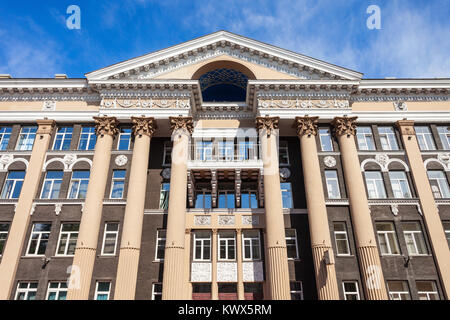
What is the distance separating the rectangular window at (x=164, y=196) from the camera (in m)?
25.0

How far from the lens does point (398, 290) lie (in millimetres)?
21672

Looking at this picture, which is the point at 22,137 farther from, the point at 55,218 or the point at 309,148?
the point at 309,148

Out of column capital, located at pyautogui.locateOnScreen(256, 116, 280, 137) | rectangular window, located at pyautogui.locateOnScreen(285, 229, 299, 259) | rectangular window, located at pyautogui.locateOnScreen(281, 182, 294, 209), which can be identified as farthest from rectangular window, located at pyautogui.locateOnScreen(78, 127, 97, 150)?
rectangular window, located at pyautogui.locateOnScreen(285, 229, 299, 259)

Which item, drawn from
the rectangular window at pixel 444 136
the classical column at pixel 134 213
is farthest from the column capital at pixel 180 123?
the rectangular window at pixel 444 136

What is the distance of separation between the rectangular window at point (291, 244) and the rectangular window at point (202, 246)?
5884mm

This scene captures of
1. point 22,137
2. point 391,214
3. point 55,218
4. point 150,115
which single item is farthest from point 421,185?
point 22,137

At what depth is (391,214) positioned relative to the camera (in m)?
23.8

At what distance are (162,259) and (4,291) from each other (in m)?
10.2

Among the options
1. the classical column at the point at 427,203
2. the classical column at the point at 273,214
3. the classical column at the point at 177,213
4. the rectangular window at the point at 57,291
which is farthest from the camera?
the classical column at the point at 427,203

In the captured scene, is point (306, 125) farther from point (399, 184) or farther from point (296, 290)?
point (296, 290)

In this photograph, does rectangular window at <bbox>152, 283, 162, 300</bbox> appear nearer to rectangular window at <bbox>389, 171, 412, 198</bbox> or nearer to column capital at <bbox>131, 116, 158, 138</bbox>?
column capital at <bbox>131, 116, 158, 138</bbox>

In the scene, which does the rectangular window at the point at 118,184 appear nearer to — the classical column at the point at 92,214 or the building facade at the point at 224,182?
the building facade at the point at 224,182

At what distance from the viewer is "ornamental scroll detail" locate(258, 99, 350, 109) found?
26.6 m
